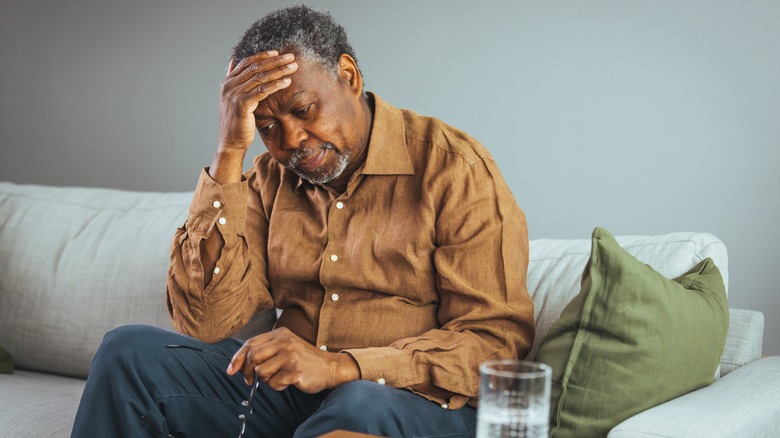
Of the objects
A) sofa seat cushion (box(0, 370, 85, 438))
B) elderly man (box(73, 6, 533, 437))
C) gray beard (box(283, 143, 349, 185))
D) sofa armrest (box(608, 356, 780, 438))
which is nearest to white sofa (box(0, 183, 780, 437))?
sofa seat cushion (box(0, 370, 85, 438))

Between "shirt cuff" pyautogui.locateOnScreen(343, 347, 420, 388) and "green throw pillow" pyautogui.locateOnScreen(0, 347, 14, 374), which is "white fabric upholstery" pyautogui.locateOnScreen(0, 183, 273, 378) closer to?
"green throw pillow" pyautogui.locateOnScreen(0, 347, 14, 374)

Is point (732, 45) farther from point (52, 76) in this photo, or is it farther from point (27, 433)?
point (52, 76)

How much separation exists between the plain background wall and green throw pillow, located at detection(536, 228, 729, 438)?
731 millimetres

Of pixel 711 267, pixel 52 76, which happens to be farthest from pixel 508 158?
pixel 52 76

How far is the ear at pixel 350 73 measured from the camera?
1.87 metres

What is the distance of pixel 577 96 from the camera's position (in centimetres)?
245

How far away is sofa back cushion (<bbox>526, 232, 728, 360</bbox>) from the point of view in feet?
6.07

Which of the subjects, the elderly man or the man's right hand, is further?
the man's right hand

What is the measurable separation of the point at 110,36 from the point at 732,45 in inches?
85.8

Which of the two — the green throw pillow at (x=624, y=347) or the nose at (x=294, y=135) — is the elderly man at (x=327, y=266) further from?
the green throw pillow at (x=624, y=347)

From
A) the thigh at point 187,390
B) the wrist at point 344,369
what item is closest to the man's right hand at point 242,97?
the thigh at point 187,390

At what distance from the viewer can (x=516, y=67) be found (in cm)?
254

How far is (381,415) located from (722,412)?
1.82 feet

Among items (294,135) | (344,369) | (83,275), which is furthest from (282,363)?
(83,275)
